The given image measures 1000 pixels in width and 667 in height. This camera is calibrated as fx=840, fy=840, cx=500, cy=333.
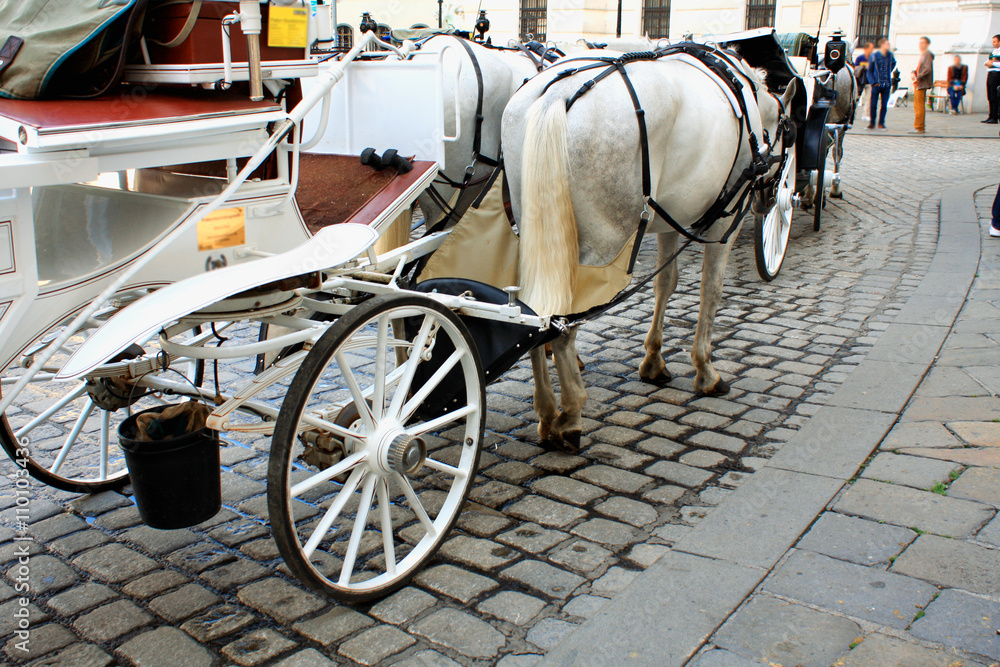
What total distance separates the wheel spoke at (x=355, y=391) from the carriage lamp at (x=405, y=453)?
0.09 metres

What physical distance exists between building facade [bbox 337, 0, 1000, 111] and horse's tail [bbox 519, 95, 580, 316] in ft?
44.6

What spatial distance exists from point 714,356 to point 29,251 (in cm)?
387

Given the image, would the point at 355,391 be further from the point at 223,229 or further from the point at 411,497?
the point at 223,229

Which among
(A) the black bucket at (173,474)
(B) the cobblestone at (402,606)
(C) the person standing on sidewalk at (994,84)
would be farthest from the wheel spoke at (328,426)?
(C) the person standing on sidewalk at (994,84)

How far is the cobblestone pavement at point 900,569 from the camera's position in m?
2.36

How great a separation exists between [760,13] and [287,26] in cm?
2439

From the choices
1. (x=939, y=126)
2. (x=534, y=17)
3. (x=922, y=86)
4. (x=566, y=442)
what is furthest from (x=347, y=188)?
(x=534, y=17)

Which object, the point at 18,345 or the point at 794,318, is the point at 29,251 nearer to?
the point at 18,345

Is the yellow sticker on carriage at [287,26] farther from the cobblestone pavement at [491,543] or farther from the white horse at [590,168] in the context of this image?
the cobblestone pavement at [491,543]

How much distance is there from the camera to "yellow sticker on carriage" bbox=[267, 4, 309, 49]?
2.38m

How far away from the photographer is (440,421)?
9.06ft

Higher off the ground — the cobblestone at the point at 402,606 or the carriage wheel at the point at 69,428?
the carriage wheel at the point at 69,428

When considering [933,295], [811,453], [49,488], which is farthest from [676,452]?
[933,295]

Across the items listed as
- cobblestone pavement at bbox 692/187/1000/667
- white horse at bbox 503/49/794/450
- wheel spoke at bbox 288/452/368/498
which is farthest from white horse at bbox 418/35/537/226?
cobblestone pavement at bbox 692/187/1000/667
